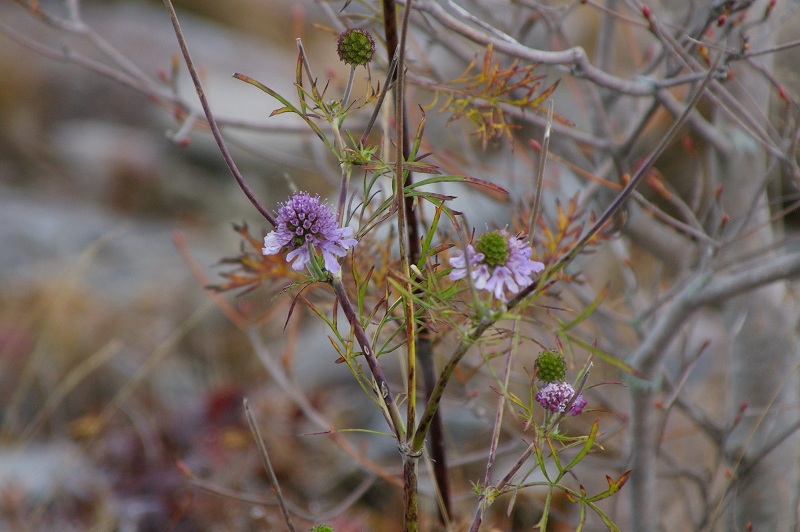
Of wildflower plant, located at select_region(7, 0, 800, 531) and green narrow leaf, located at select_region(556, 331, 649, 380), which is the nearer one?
green narrow leaf, located at select_region(556, 331, 649, 380)

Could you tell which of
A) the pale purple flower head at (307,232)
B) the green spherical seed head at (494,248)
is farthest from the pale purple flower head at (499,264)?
the pale purple flower head at (307,232)

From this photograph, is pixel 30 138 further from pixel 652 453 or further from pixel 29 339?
pixel 652 453

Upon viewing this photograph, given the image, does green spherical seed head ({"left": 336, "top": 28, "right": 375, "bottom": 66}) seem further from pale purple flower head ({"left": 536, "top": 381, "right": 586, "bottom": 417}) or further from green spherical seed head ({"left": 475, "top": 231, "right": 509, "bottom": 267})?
pale purple flower head ({"left": 536, "top": 381, "right": 586, "bottom": 417})

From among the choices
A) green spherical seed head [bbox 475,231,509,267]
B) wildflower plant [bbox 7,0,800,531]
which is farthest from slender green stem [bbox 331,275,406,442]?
green spherical seed head [bbox 475,231,509,267]

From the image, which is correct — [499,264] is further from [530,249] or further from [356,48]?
[356,48]

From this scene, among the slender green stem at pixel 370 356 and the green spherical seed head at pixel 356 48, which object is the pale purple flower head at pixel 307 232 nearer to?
the slender green stem at pixel 370 356

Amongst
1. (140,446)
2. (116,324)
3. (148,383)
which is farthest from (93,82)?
(140,446)
